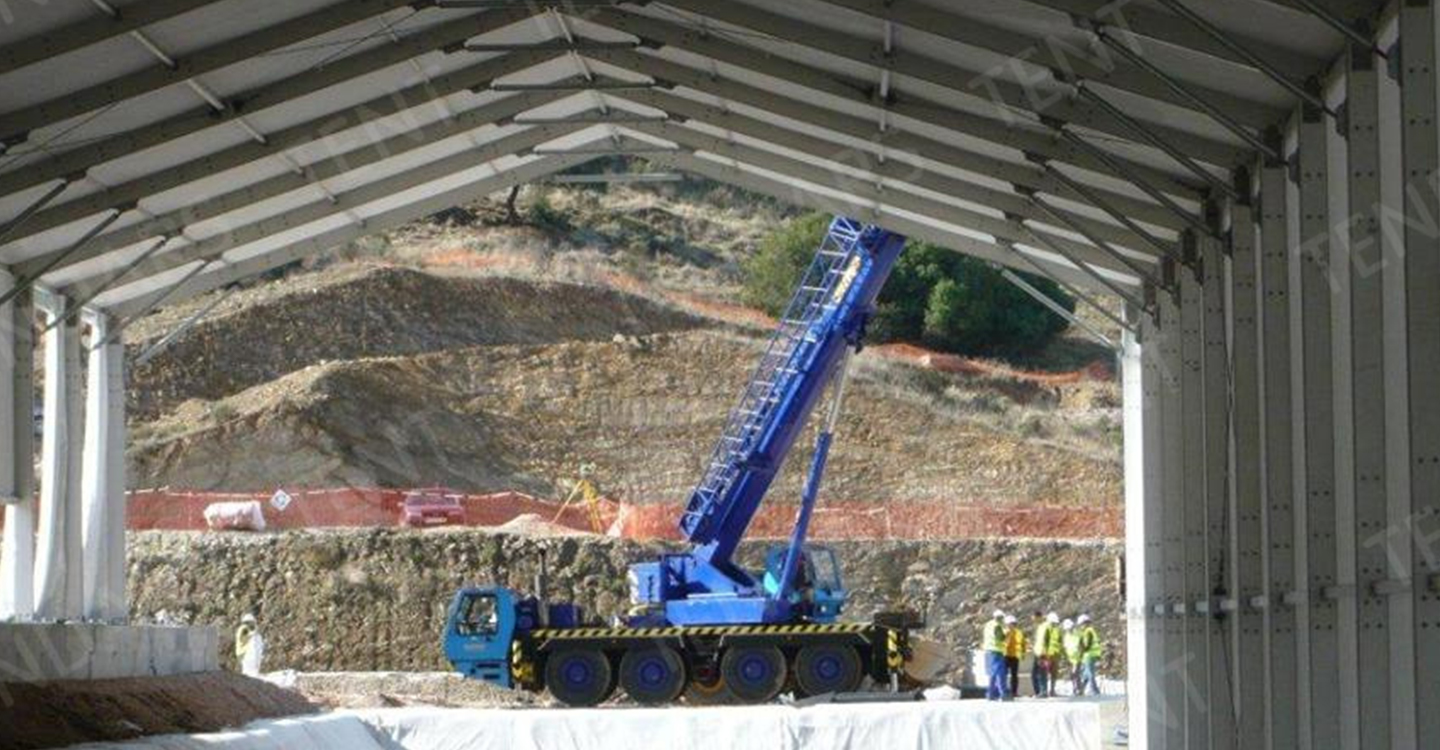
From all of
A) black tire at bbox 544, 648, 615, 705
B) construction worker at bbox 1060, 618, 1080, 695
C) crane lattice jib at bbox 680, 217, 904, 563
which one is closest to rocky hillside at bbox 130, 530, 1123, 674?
construction worker at bbox 1060, 618, 1080, 695

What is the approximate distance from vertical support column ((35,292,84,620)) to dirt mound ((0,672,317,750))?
1.87m

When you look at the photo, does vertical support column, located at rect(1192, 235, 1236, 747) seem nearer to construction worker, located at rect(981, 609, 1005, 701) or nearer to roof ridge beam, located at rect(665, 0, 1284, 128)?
roof ridge beam, located at rect(665, 0, 1284, 128)

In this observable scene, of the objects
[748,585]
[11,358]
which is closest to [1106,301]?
[748,585]

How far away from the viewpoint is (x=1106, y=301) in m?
80.3

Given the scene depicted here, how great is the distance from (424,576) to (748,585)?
15.8 m

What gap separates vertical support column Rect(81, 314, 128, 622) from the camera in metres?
33.3

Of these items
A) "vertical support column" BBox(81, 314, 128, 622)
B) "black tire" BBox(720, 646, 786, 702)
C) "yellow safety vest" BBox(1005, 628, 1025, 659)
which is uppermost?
"vertical support column" BBox(81, 314, 128, 622)

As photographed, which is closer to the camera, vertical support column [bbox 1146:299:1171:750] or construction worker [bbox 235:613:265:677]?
vertical support column [bbox 1146:299:1171:750]

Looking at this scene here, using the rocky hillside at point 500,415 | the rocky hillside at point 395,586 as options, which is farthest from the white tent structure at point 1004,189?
the rocky hillside at point 500,415

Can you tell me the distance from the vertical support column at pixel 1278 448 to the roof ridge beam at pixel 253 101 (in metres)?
8.31

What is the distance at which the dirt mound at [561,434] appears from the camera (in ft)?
232

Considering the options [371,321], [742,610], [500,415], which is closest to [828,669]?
[742,610]

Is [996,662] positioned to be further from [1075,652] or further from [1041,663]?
[1075,652]

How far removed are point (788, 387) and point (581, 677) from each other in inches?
230
